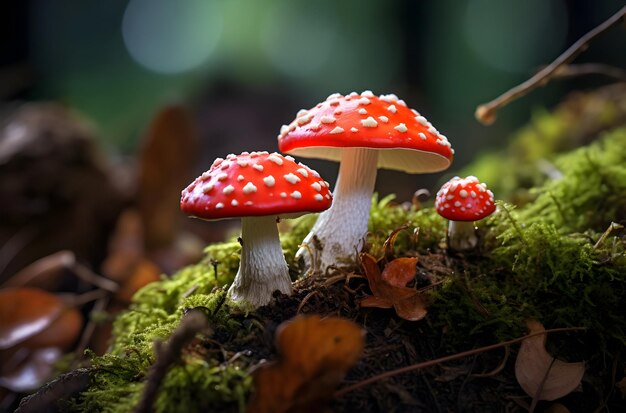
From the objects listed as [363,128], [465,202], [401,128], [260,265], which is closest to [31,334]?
[260,265]

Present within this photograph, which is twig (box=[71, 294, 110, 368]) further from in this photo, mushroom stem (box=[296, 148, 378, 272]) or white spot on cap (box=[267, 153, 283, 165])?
white spot on cap (box=[267, 153, 283, 165])

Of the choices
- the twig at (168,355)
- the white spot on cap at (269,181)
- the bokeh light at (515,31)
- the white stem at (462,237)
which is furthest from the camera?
the bokeh light at (515,31)

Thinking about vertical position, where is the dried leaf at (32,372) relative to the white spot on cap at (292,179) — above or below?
below

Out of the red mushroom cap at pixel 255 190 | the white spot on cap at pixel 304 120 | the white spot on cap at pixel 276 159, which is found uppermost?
the white spot on cap at pixel 304 120

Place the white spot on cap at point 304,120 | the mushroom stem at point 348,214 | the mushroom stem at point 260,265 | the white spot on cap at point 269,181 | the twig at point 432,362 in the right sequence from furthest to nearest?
1. the mushroom stem at point 348,214
2. the white spot on cap at point 304,120
3. the mushroom stem at point 260,265
4. the white spot on cap at point 269,181
5. the twig at point 432,362

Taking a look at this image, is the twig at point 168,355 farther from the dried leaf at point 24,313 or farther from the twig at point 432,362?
the dried leaf at point 24,313

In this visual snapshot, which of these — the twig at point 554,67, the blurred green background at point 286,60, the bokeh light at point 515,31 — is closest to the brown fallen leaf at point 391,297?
the twig at point 554,67

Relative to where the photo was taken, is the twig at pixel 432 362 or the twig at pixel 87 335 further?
the twig at pixel 87 335
